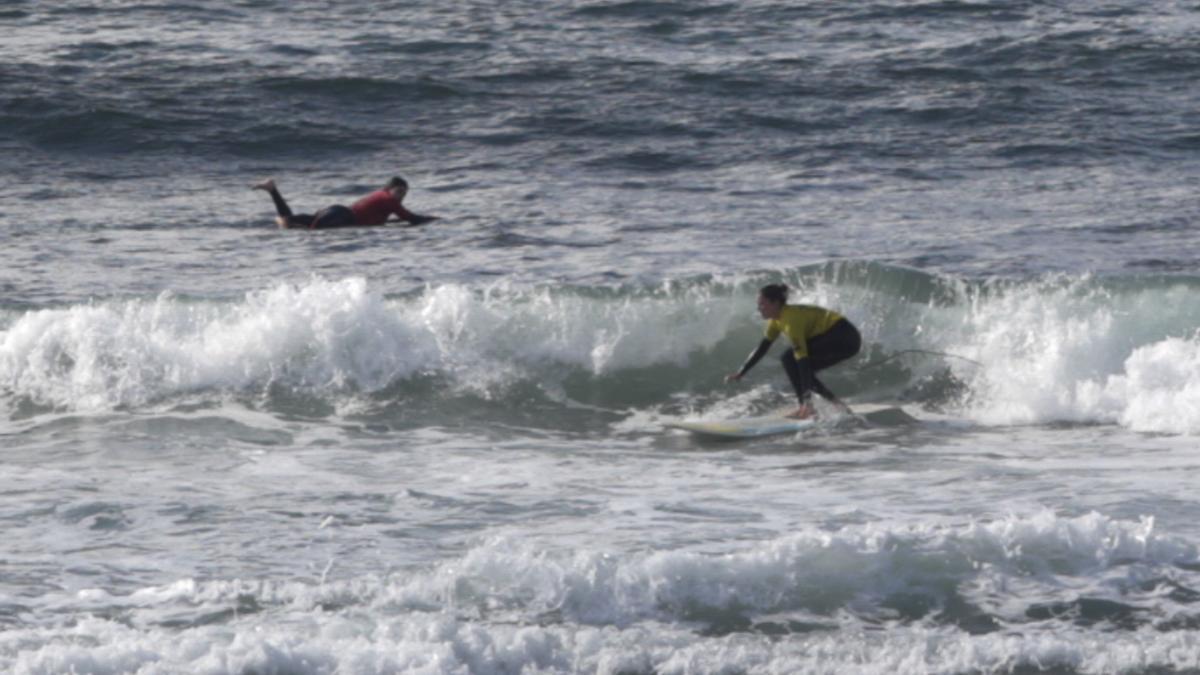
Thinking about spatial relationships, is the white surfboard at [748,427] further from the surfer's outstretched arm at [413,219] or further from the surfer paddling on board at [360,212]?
the surfer paddling on board at [360,212]

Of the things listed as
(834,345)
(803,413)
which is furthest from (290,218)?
(803,413)

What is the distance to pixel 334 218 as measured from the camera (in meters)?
18.5

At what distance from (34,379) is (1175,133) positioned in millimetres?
13192

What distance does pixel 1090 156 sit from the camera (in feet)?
66.7

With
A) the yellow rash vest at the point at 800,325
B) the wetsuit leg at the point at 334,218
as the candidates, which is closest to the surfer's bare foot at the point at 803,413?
the yellow rash vest at the point at 800,325

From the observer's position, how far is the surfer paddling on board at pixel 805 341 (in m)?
12.9

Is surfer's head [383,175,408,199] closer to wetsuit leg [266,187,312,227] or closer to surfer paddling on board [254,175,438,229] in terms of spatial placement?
surfer paddling on board [254,175,438,229]

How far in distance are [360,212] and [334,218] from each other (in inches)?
10.5

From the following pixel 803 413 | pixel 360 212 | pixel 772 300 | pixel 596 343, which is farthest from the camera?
pixel 360 212

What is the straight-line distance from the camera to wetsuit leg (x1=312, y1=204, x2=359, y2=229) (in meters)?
18.4

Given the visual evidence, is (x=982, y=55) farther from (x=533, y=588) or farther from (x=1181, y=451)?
(x=533, y=588)

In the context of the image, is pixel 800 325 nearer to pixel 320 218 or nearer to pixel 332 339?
pixel 332 339

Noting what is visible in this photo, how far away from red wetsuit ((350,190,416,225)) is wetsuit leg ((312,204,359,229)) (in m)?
0.06

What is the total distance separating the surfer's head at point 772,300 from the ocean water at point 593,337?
89 cm
